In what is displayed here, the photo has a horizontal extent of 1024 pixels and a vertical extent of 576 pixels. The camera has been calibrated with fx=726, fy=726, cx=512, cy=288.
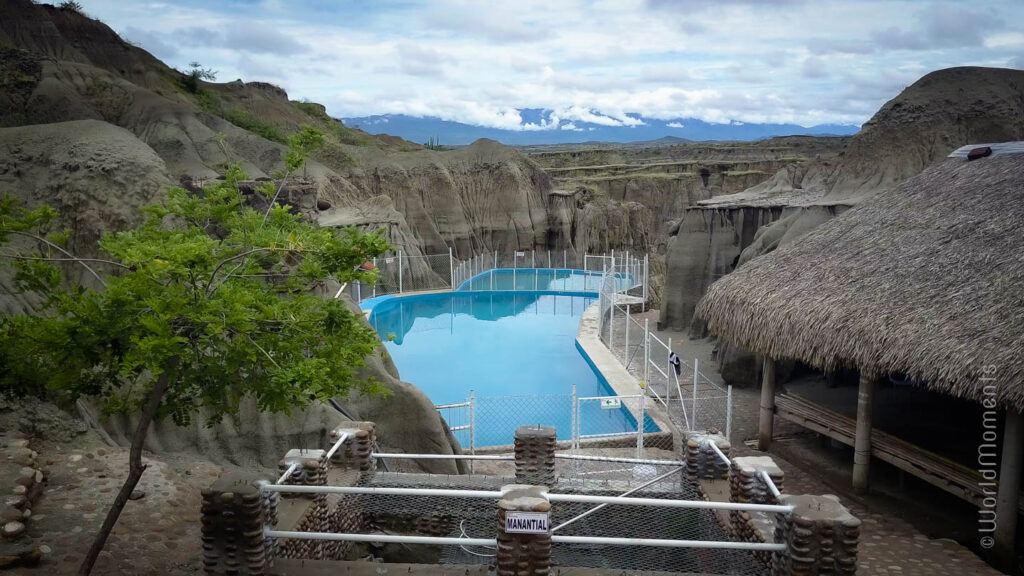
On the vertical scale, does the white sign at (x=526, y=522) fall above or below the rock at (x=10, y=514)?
above

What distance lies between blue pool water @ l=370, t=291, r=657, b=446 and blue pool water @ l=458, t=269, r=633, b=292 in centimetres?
106

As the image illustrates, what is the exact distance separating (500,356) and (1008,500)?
62.0 ft

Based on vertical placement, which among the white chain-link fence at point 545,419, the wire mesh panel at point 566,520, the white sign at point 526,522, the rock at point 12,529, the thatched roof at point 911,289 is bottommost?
the white chain-link fence at point 545,419

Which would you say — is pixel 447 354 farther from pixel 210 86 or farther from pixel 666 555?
pixel 210 86

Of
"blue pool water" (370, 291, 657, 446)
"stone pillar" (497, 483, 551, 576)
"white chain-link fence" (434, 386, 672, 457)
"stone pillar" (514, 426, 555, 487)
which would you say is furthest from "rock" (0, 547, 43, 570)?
"white chain-link fence" (434, 386, 672, 457)

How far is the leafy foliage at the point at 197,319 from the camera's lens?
243 inches

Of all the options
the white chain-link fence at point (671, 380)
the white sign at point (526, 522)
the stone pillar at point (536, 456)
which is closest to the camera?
the white sign at point (526, 522)

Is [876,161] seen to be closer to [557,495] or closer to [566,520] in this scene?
[566,520]

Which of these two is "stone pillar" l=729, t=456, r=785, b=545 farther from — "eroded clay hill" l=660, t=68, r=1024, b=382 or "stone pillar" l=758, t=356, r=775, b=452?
"eroded clay hill" l=660, t=68, r=1024, b=382

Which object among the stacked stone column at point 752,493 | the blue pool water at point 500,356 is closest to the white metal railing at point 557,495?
the stacked stone column at point 752,493

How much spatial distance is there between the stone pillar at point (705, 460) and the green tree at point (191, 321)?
5440 mm

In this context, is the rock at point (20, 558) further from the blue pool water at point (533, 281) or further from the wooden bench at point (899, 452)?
the blue pool water at point (533, 281)

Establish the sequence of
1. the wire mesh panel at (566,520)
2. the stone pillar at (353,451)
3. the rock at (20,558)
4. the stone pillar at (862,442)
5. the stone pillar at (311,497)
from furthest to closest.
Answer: the stone pillar at (862,442) → the stone pillar at (353,451) → the wire mesh panel at (566,520) → the stone pillar at (311,497) → the rock at (20,558)

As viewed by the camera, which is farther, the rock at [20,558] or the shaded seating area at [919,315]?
the shaded seating area at [919,315]
